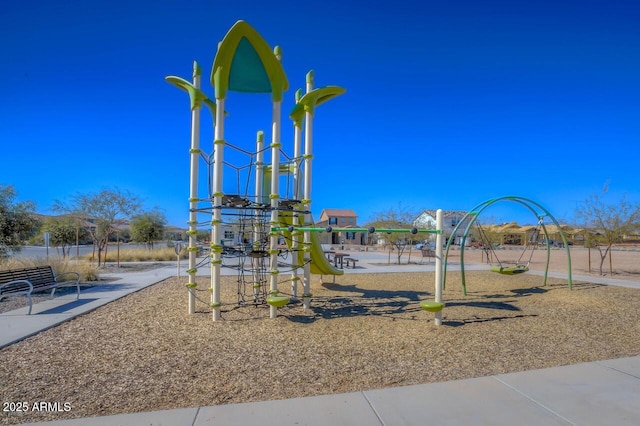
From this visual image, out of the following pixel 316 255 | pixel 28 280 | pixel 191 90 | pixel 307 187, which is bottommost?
pixel 28 280

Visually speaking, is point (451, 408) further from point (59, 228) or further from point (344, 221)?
point (344, 221)

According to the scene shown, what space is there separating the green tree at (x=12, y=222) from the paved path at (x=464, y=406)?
42.2ft

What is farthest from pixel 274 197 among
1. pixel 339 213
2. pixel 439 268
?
pixel 339 213

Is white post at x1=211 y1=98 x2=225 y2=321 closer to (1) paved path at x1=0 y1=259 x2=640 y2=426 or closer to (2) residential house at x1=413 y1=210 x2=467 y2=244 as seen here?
(1) paved path at x1=0 y1=259 x2=640 y2=426

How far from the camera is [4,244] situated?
40.4 feet

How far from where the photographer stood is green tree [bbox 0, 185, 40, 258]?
40.0 ft

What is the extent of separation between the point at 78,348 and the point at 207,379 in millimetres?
2486

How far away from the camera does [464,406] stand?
3.29 metres

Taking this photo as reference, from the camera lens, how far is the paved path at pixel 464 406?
303 centimetres

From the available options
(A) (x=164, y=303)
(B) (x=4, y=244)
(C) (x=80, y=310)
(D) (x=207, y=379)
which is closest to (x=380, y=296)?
(A) (x=164, y=303)

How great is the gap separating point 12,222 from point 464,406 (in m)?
15.4

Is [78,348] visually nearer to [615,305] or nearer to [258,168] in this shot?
[258,168]

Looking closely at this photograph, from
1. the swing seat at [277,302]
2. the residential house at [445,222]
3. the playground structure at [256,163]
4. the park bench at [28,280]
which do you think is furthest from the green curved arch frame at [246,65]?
the park bench at [28,280]

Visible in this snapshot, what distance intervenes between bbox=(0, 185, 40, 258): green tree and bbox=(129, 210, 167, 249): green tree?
1763 centimetres
